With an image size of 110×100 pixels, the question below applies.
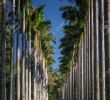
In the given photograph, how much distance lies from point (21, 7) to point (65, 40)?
27112 millimetres

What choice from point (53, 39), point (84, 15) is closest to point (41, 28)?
point (84, 15)

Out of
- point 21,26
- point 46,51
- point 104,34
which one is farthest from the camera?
point 46,51

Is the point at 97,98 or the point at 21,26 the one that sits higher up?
the point at 21,26

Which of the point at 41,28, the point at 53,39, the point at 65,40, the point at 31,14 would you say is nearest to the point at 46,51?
the point at 53,39

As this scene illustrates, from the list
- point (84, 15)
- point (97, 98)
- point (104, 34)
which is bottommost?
point (97, 98)

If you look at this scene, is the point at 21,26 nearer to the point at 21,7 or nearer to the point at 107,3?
the point at 21,7

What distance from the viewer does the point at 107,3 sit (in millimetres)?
31188

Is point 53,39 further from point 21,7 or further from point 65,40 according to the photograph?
point 21,7

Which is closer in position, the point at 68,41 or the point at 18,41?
the point at 18,41

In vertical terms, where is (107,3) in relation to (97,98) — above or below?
above

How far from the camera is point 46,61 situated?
104 m

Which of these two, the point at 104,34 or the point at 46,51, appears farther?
the point at 46,51

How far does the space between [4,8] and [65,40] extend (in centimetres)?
4263

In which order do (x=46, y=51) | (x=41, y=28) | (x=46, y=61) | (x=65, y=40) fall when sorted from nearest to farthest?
(x=41, y=28) < (x=65, y=40) < (x=46, y=51) < (x=46, y=61)
